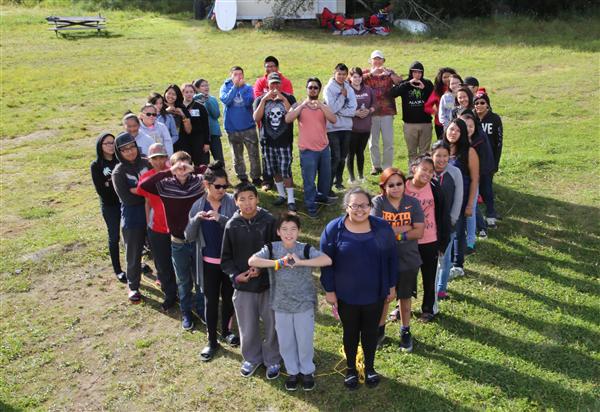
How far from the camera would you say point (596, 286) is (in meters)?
6.49

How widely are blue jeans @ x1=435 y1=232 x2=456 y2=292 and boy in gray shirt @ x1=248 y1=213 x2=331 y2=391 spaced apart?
72.7 inches

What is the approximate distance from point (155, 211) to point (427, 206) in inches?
111

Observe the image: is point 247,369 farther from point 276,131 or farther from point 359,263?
point 276,131

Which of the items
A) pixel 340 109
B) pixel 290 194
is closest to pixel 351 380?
pixel 290 194

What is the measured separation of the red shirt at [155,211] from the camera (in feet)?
19.3

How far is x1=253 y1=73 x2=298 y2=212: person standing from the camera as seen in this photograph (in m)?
8.04

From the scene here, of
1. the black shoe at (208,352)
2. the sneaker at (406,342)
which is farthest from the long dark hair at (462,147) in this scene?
the black shoe at (208,352)

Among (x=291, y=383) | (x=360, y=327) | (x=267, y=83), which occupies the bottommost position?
(x=291, y=383)

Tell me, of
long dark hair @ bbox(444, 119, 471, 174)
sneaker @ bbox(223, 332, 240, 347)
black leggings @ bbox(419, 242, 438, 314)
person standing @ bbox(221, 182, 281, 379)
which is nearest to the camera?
person standing @ bbox(221, 182, 281, 379)

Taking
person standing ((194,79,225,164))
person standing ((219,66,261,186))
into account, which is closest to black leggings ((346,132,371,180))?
person standing ((219,66,261,186))

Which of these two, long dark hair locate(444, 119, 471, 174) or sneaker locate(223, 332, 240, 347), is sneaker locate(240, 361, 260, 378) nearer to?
sneaker locate(223, 332, 240, 347)

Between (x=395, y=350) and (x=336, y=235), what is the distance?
1597 mm

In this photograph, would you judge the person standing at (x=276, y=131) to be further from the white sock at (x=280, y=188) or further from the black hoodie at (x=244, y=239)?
the black hoodie at (x=244, y=239)

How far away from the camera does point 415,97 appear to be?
8945 millimetres
